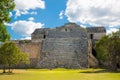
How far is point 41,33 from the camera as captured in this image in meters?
74.9

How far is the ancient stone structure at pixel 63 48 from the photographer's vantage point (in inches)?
2295

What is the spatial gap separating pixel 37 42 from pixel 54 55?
9.54 metres

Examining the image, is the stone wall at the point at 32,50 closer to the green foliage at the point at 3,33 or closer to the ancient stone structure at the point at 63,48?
the ancient stone structure at the point at 63,48

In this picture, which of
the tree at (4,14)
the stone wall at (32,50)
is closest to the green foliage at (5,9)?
the tree at (4,14)

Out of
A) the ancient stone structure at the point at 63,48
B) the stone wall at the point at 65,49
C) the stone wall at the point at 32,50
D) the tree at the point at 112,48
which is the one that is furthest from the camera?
the stone wall at the point at 32,50

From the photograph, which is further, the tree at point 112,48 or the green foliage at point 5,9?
the tree at point 112,48

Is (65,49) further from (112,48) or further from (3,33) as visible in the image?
(3,33)

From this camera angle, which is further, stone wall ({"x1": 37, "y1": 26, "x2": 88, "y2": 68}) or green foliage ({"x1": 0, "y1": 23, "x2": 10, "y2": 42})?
stone wall ({"x1": 37, "y1": 26, "x2": 88, "y2": 68})

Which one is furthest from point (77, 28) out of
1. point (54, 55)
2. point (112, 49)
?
point (112, 49)

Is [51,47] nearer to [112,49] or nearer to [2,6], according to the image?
[112,49]

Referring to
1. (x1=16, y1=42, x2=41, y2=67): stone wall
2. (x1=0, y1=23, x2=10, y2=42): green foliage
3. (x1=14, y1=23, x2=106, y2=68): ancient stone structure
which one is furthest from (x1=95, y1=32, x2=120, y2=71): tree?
(x1=0, y1=23, x2=10, y2=42): green foliage

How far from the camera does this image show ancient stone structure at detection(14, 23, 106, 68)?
58281 mm

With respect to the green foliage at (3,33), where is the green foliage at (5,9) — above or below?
above

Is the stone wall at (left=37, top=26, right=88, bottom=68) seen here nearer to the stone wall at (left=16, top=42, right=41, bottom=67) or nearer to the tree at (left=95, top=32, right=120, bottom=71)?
the stone wall at (left=16, top=42, right=41, bottom=67)
